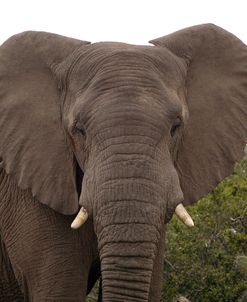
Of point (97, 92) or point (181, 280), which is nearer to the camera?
point (97, 92)

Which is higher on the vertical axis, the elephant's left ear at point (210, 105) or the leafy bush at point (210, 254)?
the elephant's left ear at point (210, 105)

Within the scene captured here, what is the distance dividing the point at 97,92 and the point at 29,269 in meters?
1.40

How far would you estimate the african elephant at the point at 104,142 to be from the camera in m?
5.40

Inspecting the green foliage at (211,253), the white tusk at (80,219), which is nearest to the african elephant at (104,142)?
the white tusk at (80,219)

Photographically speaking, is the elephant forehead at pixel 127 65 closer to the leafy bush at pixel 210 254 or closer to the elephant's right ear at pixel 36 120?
the elephant's right ear at pixel 36 120

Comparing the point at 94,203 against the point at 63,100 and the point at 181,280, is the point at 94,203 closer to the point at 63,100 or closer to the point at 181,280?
the point at 63,100

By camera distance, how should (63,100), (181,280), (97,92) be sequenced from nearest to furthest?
1. (97,92)
2. (63,100)
3. (181,280)

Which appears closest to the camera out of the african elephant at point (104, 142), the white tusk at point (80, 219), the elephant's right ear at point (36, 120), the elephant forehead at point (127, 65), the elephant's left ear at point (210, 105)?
the african elephant at point (104, 142)

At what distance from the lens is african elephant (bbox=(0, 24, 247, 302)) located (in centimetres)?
540

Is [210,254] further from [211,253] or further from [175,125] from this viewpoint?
[175,125]

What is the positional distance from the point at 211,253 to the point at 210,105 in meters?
3.00

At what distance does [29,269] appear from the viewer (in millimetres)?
6461

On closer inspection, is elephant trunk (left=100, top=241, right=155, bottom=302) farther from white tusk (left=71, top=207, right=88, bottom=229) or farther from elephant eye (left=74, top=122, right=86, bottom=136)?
elephant eye (left=74, top=122, right=86, bottom=136)

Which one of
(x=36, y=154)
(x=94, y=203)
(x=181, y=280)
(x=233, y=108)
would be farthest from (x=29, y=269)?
(x=181, y=280)
